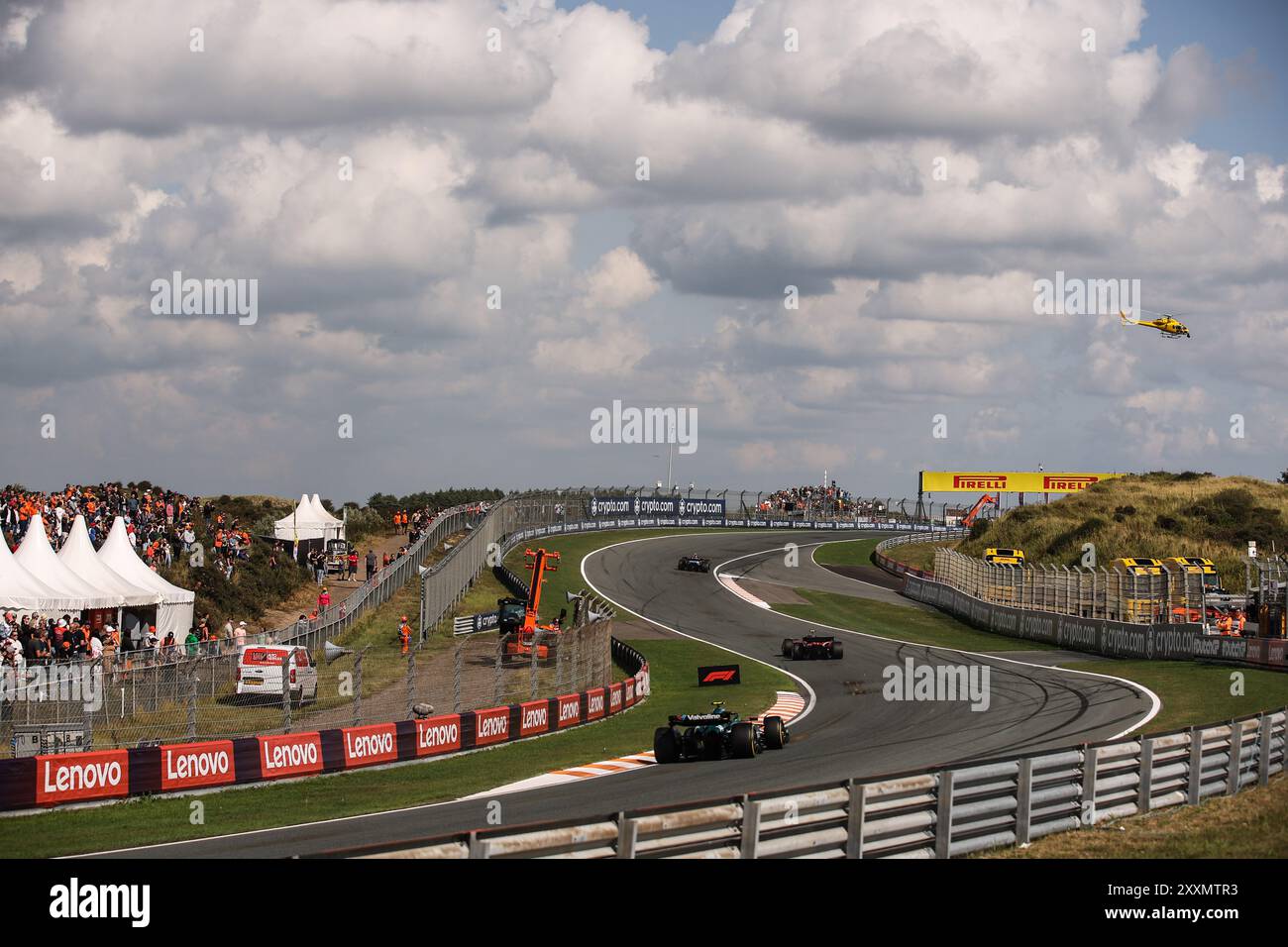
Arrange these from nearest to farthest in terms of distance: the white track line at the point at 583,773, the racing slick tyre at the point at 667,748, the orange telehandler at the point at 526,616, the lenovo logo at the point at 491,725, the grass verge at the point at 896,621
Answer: the white track line at the point at 583,773
the racing slick tyre at the point at 667,748
the lenovo logo at the point at 491,725
the orange telehandler at the point at 526,616
the grass verge at the point at 896,621

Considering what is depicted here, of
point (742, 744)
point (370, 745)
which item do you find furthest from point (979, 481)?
point (370, 745)

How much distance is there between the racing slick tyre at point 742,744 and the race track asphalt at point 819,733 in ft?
1.04

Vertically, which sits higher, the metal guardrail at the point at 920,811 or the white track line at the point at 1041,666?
the metal guardrail at the point at 920,811

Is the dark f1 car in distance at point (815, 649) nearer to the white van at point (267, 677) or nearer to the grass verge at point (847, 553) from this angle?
the white van at point (267, 677)

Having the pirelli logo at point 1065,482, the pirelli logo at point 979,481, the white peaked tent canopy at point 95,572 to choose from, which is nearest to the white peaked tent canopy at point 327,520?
the white peaked tent canopy at point 95,572

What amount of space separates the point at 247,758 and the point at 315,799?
1916mm

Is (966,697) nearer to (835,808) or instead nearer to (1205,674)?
(1205,674)

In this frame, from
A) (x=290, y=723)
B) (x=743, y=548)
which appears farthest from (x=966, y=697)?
(x=743, y=548)

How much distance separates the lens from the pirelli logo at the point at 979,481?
103m

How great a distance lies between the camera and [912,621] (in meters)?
52.6
